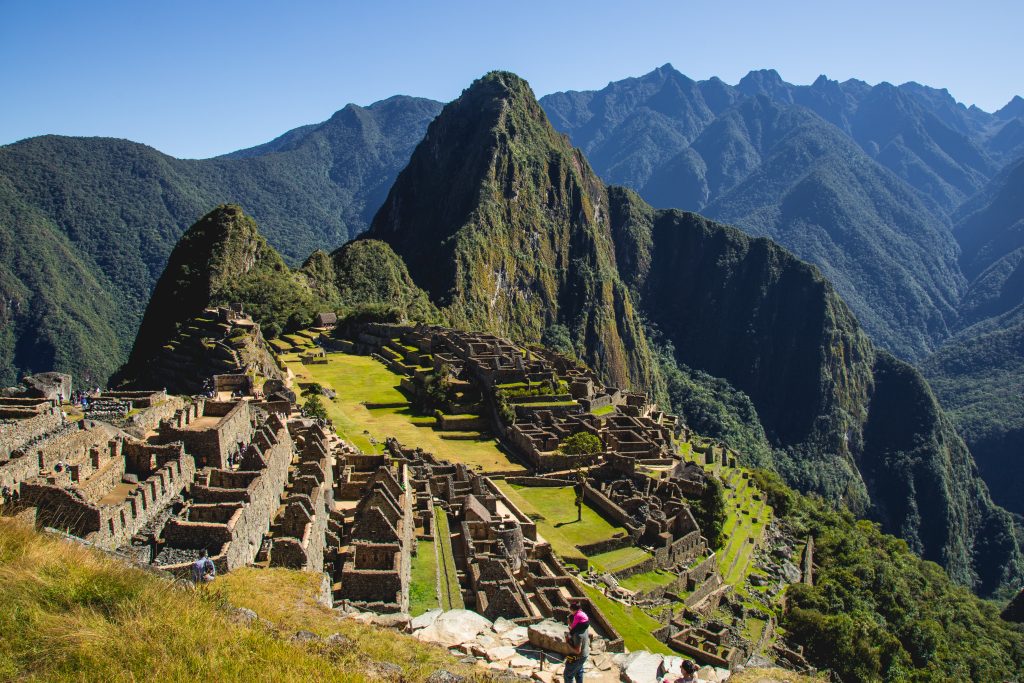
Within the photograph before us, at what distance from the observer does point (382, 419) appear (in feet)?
186

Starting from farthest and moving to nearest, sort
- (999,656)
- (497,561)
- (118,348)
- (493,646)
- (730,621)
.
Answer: (118,348)
(999,656)
(730,621)
(497,561)
(493,646)

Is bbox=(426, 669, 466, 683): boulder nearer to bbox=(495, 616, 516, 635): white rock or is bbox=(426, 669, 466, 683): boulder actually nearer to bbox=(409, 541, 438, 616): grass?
bbox=(495, 616, 516, 635): white rock

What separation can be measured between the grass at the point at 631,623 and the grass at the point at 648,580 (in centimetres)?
304

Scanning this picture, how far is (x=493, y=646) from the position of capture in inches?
594

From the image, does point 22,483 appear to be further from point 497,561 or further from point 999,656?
point 999,656

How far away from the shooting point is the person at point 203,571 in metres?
14.7

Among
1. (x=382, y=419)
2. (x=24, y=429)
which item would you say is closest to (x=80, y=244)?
(x=382, y=419)

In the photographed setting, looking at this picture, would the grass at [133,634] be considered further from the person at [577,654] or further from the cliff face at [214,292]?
the cliff face at [214,292]

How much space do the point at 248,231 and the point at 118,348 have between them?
33980 mm

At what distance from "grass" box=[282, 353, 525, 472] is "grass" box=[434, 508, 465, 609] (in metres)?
12.8

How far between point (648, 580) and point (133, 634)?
31.4 metres

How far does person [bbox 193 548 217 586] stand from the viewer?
1474 centimetres

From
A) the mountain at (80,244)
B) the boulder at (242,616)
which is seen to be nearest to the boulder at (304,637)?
the boulder at (242,616)

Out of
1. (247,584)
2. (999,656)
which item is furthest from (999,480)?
(247,584)
